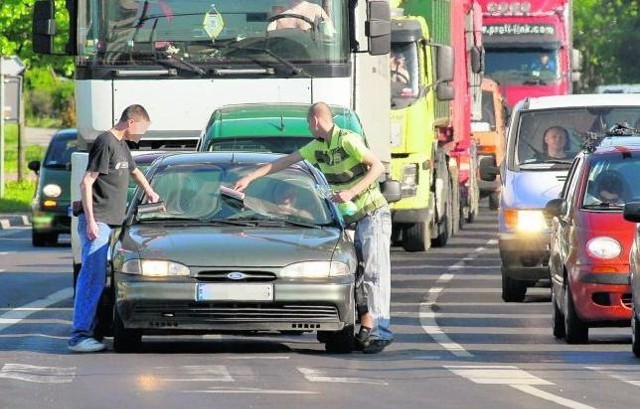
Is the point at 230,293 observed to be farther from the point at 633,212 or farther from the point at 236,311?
the point at 633,212

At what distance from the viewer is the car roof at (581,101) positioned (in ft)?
73.9

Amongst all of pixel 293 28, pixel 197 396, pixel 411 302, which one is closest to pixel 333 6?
pixel 293 28

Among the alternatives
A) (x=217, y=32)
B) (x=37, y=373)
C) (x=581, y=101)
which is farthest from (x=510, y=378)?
(x=217, y=32)

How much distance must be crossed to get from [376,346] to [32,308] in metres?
5.39

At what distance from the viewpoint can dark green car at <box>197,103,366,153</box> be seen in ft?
71.2

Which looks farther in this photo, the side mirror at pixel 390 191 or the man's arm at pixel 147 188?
the side mirror at pixel 390 191

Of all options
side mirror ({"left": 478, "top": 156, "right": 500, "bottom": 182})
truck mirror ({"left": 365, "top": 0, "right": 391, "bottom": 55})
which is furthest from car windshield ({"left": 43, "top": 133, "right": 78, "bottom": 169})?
side mirror ({"left": 478, "top": 156, "right": 500, "bottom": 182})

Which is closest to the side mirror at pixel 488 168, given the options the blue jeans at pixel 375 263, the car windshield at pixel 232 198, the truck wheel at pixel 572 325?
the truck wheel at pixel 572 325

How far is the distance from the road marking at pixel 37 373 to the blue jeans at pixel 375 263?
104 inches

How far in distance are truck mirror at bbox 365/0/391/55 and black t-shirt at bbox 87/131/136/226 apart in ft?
24.4

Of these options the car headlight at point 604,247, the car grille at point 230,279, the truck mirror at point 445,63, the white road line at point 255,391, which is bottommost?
the white road line at point 255,391

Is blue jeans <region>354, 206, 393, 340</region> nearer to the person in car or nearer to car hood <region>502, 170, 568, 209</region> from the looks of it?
car hood <region>502, 170, 568, 209</region>

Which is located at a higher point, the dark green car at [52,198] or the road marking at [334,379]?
the dark green car at [52,198]

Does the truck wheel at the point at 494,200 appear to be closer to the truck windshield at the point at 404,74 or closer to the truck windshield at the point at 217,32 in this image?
the truck windshield at the point at 404,74
